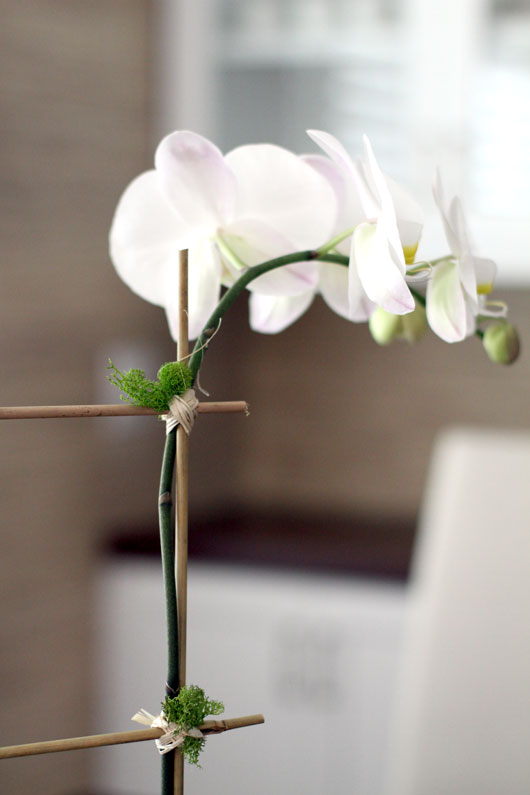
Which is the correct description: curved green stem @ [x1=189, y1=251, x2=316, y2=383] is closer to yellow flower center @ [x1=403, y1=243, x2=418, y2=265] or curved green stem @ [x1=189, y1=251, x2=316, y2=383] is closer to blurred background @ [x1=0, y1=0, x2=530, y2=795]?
yellow flower center @ [x1=403, y1=243, x2=418, y2=265]

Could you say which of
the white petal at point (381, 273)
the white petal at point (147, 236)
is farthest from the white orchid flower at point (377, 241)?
the white petal at point (147, 236)

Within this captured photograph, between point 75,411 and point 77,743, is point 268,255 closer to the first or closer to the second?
point 75,411

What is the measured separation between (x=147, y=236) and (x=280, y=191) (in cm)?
8

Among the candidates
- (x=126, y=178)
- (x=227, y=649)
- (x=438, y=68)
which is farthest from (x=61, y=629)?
(x=438, y=68)

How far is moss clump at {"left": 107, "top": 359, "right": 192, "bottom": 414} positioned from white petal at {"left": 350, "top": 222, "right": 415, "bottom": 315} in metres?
0.09

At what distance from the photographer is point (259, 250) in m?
0.50

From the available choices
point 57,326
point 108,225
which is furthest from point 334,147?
point 108,225

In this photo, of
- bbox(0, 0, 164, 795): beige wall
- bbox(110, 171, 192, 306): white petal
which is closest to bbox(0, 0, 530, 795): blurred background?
bbox(0, 0, 164, 795): beige wall

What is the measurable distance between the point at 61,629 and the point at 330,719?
1.90 feet

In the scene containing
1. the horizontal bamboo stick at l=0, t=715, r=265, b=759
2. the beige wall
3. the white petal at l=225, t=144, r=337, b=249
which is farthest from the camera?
the beige wall

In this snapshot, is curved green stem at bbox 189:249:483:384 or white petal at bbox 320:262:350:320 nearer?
curved green stem at bbox 189:249:483:384

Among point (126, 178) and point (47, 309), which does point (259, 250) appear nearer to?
point (47, 309)

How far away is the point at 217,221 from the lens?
1.61ft

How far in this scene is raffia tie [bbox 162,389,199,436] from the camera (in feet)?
1.41
